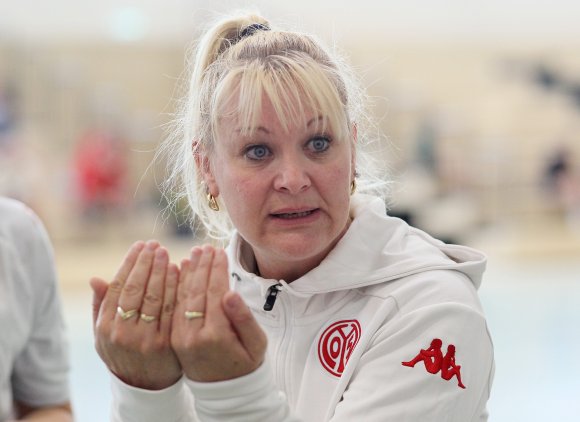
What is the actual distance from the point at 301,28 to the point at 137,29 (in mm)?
12618

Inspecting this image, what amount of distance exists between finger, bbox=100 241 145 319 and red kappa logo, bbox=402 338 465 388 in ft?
1.74

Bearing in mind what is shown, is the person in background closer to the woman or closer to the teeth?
the woman

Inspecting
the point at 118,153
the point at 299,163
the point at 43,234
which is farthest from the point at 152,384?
the point at 118,153

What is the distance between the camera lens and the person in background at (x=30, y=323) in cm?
225

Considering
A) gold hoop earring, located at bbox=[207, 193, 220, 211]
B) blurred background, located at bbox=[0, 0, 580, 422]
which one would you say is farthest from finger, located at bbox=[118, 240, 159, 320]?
blurred background, located at bbox=[0, 0, 580, 422]

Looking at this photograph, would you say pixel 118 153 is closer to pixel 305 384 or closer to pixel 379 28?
pixel 379 28

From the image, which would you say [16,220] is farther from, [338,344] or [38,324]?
[338,344]

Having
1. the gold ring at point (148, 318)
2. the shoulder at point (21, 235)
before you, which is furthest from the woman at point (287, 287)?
the shoulder at point (21, 235)

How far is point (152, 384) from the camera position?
1.60 m

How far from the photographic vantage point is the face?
5.94ft

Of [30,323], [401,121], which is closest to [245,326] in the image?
[30,323]

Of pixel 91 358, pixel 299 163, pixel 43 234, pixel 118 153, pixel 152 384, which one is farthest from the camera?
pixel 118 153

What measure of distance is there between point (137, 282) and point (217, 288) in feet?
0.46

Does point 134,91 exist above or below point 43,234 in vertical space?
below
